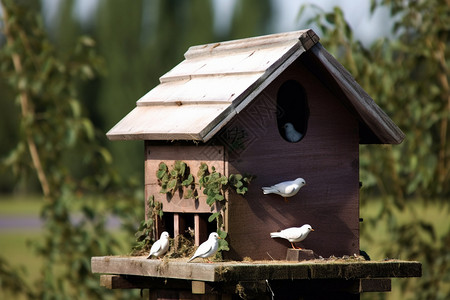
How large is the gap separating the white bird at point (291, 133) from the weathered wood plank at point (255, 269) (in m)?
0.70

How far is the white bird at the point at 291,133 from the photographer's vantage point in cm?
471

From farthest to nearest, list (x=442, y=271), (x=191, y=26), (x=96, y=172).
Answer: (x=191, y=26) → (x=96, y=172) → (x=442, y=271)

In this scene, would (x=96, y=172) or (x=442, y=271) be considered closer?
(x=442, y=271)

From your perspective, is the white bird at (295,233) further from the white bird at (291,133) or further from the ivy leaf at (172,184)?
the ivy leaf at (172,184)

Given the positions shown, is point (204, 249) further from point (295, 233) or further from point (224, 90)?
point (224, 90)

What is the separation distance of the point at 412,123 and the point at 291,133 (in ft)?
10.4

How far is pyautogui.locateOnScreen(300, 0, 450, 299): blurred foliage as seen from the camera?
7.41 m

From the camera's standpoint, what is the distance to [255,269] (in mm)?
4105

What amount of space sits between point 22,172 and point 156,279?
11.4 ft

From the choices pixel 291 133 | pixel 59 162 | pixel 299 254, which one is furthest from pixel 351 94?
pixel 59 162

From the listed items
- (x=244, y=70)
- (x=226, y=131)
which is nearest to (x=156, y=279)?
(x=226, y=131)

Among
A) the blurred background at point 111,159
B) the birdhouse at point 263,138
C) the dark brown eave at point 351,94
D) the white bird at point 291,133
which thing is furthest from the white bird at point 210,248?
the blurred background at point 111,159

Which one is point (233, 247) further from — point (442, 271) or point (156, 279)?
point (442, 271)

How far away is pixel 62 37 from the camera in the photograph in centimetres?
4181
